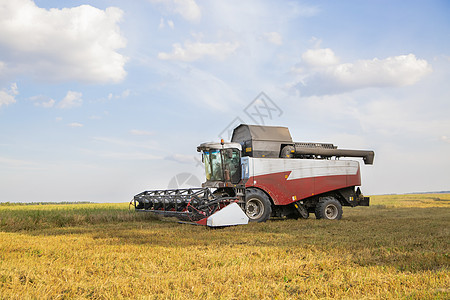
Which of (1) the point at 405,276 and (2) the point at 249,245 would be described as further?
(2) the point at 249,245

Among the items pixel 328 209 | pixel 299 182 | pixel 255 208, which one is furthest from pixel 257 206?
pixel 328 209

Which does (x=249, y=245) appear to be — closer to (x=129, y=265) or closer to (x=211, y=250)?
(x=211, y=250)

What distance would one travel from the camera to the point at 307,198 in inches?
551

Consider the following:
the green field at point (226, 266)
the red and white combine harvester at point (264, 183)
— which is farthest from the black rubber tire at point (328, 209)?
the green field at point (226, 266)

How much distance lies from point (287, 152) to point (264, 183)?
5.43 feet

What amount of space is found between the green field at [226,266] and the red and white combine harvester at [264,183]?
252 cm

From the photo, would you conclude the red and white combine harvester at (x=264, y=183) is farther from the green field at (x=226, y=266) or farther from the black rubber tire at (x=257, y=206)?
the green field at (x=226, y=266)

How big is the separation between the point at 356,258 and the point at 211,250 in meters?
2.38

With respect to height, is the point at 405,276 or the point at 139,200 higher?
the point at 139,200

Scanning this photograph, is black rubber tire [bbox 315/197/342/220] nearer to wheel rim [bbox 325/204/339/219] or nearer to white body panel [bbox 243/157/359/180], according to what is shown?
wheel rim [bbox 325/204/339/219]

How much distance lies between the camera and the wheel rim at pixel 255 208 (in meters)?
12.0

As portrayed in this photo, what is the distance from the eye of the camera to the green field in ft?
13.9

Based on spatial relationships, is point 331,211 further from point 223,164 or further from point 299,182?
point 223,164

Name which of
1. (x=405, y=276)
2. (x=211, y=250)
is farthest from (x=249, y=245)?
(x=405, y=276)
